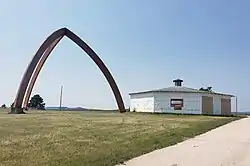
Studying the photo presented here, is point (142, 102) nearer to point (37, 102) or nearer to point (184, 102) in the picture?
point (184, 102)

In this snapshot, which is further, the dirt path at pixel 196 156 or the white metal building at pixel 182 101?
the white metal building at pixel 182 101

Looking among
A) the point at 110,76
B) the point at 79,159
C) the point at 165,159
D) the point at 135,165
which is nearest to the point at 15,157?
the point at 79,159

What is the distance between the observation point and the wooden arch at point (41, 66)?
167ft

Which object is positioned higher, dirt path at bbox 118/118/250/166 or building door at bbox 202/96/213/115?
building door at bbox 202/96/213/115

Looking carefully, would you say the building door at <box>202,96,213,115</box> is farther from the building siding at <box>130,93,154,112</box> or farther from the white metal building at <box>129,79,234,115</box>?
the building siding at <box>130,93,154,112</box>

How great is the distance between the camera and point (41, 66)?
61406mm

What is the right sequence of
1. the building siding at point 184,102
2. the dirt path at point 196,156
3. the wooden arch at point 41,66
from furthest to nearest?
the building siding at point 184,102 < the wooden arch at point 41,66 < the dirt path at point 196,156

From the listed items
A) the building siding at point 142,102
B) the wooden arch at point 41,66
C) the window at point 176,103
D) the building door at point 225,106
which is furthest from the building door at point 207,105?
the wooden arch at point 41,66

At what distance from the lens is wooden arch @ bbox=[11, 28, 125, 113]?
167 feet

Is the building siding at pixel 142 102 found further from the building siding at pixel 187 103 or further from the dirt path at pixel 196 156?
the dirt path at pixel 196 156

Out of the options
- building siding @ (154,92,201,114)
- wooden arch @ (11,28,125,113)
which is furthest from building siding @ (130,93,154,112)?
wooden arch @ (11,28,125,113)

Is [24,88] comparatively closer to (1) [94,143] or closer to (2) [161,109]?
(2) [161,109]

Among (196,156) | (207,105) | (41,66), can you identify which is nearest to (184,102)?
(207,105)

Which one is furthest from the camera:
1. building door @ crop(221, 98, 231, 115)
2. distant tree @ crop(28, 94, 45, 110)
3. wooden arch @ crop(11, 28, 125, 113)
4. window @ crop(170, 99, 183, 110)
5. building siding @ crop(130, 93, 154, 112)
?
distant tree @ crop(28, 94, 45, 110)
